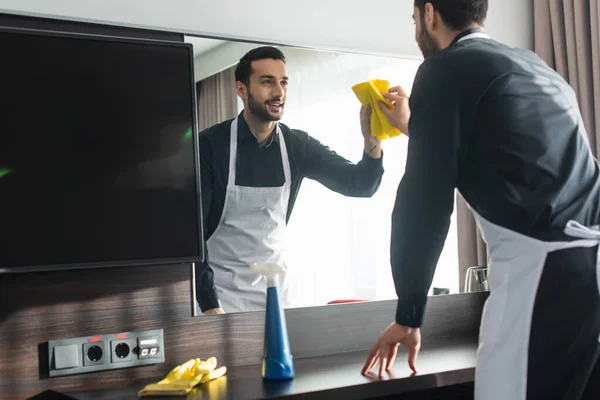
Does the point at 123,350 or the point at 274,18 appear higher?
the point at 274,18

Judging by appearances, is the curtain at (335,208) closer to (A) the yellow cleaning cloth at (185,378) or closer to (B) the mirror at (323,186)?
(B) the mirror at (323,186)

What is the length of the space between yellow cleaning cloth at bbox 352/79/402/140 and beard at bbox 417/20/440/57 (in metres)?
0.42

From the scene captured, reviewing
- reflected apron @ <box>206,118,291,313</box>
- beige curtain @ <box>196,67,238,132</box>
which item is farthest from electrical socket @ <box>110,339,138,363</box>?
beige curtain @ <box>196,67,238,132</box>

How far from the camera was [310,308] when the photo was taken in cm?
224

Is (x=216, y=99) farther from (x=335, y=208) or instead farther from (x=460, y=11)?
(x=460, y=11)

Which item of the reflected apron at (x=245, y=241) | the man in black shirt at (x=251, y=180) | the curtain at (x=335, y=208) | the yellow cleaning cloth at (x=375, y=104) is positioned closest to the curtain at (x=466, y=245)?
the curtain at (x=335, y=208)

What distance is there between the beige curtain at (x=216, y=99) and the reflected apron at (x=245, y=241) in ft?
0.15

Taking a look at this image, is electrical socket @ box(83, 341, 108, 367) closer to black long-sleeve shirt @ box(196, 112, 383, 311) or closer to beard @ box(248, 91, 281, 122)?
black long-sleeve shirt @ box(196, 112, 383, 311)

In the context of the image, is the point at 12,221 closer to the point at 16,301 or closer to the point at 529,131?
the point at 16,301

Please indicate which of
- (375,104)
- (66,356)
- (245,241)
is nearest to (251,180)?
(245,241)

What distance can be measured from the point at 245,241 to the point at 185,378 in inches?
19.6

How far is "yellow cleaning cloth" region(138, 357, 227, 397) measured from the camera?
1708 millimetres

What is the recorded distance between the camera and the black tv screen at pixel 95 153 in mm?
1830

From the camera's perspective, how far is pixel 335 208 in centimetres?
231
